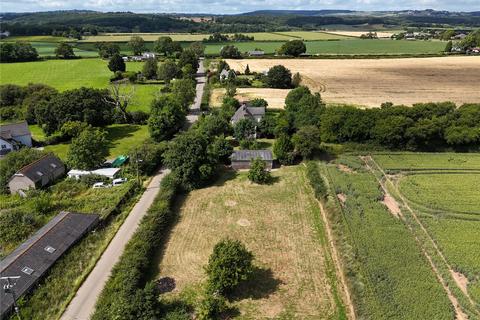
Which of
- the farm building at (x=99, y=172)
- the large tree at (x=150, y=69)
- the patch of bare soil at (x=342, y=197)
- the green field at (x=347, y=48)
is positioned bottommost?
the farm building at (x=99, y=172)

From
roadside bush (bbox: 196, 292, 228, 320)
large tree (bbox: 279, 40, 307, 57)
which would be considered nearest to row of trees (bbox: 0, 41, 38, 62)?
large tree (bbox: 279, 40, 307, 57)

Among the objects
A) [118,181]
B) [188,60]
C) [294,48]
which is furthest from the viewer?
[294,48]

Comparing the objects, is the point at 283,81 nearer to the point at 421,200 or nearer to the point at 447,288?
the point at 421,200

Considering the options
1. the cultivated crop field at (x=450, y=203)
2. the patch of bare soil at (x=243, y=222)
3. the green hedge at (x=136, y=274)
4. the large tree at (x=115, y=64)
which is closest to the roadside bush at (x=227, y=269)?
the green hedge at (x=136, y=274)

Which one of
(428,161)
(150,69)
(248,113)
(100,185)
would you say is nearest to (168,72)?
(150,69)

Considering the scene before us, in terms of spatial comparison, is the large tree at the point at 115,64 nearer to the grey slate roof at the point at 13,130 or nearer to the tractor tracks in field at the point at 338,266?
the grey slate roof at the point at 13,130

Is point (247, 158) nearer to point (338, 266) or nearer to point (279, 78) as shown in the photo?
point (338, 266)
